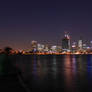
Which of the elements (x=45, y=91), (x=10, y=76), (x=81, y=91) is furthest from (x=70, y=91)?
(x=10, y=76)

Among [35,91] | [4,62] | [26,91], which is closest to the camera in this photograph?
[26,91]

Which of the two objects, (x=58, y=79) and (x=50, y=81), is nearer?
(x=50, y=81)

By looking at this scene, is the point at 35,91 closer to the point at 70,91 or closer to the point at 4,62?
the point at 70,91

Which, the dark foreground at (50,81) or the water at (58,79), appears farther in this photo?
the water at (58,79)

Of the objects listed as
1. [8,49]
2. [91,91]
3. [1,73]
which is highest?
[8,49]

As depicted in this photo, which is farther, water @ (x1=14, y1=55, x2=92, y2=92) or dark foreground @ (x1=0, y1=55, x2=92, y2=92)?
water @ (x1=14, y1=55, x2=92, y2=92)

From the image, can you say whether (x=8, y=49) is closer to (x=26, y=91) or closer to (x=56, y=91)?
(x=56, y=91)

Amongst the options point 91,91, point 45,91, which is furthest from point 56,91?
point 91,91

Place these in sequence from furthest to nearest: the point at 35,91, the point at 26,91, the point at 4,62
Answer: the point at 4,62 < the point at 35,91 < the point at 26,91

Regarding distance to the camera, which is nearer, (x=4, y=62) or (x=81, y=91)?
(x=81, y=91)

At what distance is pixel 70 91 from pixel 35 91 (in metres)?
2.40

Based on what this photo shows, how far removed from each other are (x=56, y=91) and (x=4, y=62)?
458 centimetres

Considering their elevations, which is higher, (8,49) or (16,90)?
(8,49)

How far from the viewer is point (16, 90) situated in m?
10.8
